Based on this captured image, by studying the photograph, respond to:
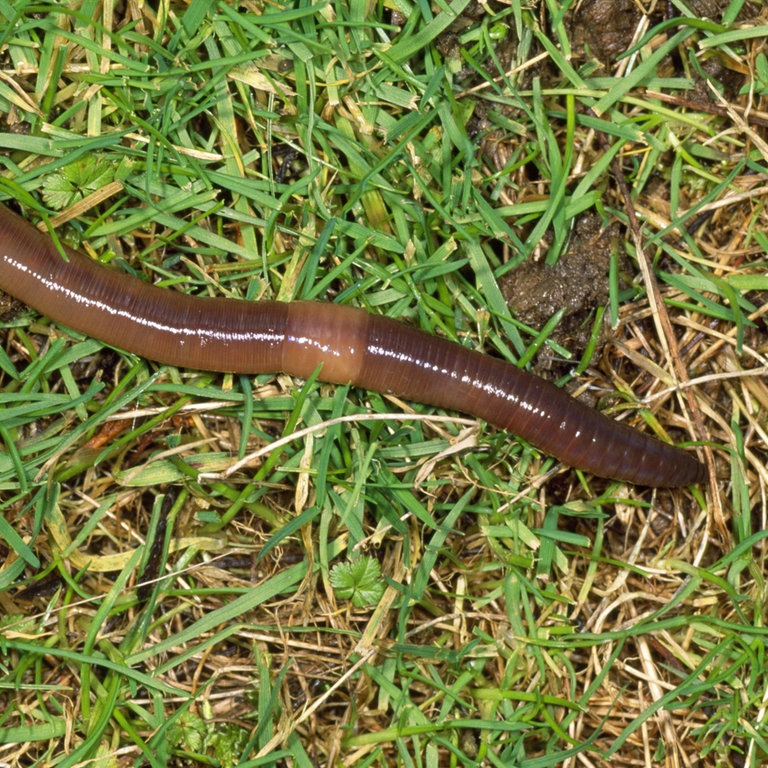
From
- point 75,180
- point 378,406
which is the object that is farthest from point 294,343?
point 75,180

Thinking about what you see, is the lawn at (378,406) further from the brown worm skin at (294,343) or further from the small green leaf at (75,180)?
the brown worm skin at (294,343)

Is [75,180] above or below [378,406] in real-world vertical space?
above

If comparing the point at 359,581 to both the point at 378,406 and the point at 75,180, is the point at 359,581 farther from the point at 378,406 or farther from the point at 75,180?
the point at 75,180

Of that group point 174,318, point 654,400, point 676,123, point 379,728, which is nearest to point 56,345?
point 174,318

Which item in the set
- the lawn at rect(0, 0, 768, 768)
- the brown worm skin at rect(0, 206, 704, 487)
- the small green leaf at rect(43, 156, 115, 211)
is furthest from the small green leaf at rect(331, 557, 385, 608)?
the small green leaf at rect(43, 156, 115, 211)

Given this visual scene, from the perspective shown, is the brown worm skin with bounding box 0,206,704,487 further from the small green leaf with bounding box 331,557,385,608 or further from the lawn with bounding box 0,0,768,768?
the small green leaf with bounding box 331,557,385,608

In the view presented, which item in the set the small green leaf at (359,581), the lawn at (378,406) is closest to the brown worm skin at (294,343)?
the lawn at (378,406)
